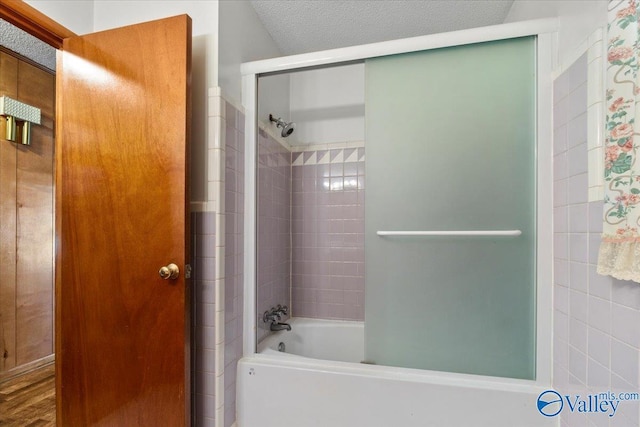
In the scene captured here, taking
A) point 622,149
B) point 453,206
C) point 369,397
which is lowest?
point 369,397

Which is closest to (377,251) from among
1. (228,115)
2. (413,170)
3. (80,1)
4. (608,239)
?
(413,170)

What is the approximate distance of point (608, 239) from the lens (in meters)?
0.74

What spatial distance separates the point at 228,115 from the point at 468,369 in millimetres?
1526

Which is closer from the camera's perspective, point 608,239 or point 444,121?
point 608,239

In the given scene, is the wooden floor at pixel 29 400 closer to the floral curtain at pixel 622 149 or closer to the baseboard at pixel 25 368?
the baseboard at pixel 25 368

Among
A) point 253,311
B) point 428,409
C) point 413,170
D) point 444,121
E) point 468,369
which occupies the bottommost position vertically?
point 428,409

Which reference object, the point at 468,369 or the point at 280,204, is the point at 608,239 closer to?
the point at 468,369

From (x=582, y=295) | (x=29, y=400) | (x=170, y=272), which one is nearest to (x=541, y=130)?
(x=582, y=295)

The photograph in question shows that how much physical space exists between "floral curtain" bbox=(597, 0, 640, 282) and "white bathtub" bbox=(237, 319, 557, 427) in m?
0.68

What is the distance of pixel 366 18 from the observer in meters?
1.77

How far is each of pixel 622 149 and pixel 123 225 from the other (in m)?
1.66

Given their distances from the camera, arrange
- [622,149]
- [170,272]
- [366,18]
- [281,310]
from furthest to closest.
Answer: [281,310]
[366,18]
[170,272]
[622,149]

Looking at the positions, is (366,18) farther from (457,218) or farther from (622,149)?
(622,149)

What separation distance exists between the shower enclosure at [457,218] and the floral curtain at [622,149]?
432 millimetres
